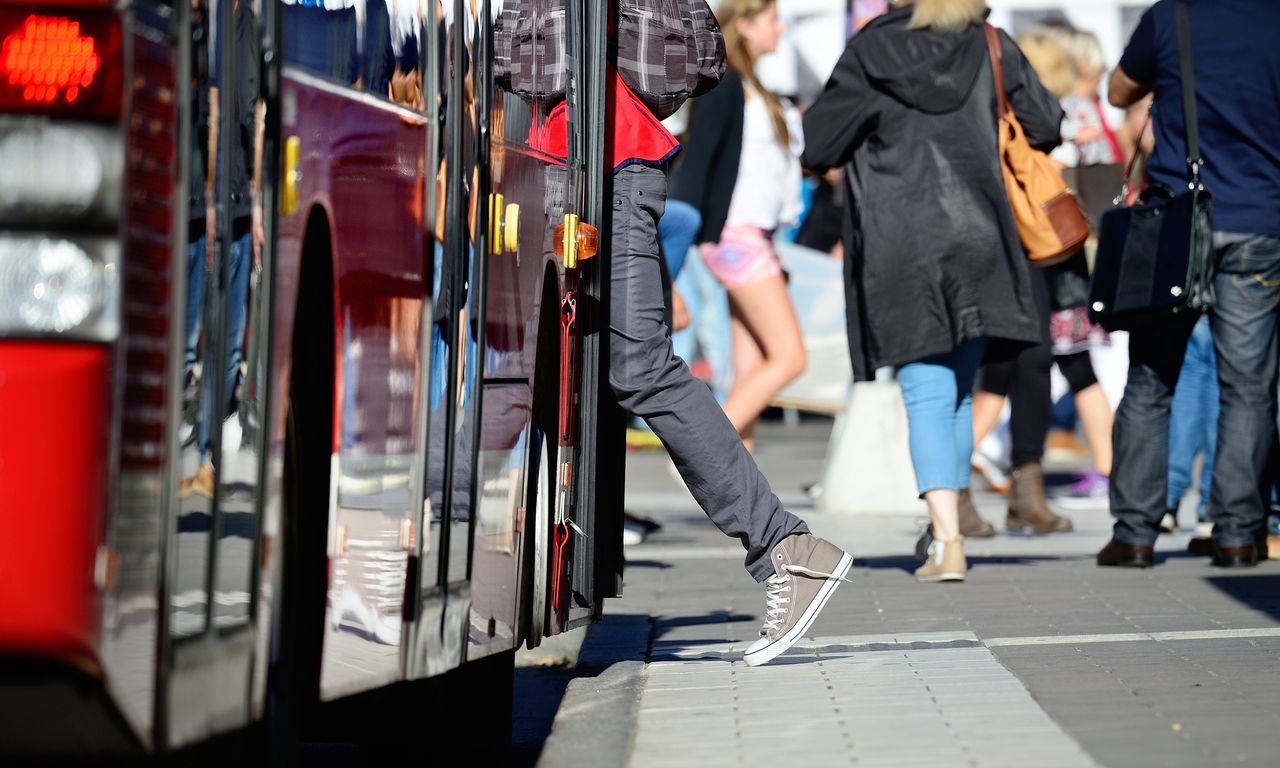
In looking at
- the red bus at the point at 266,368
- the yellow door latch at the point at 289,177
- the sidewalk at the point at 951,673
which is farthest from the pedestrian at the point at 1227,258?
the yellow door latch at the point at 289,177

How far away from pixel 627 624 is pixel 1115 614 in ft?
4.50

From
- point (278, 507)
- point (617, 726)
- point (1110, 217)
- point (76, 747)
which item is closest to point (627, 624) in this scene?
point (617, 726)

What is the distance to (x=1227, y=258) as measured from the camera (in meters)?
8.09

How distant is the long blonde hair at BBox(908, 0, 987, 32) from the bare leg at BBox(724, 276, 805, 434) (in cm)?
217

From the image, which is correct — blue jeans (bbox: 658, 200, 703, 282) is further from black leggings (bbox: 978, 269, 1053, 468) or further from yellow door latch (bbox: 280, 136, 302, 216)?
yellow door latch (bbox: 280, 136, 302, 216)

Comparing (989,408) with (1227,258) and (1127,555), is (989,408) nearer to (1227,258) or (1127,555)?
(1127,555)

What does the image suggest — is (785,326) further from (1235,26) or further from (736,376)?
(1235,26)

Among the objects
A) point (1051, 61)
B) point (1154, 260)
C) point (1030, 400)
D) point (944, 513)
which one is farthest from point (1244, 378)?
point (1051, 61)

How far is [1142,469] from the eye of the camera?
8359 millimetres

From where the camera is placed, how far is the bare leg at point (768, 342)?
10.2 meters

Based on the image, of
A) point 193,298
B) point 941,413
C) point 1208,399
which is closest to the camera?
point 193,298

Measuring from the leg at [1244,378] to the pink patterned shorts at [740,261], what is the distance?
7.93 ft

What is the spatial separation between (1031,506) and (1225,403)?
6.39ft

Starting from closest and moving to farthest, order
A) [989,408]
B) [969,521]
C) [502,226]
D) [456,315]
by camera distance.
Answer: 1. [456,315]
2. [502,226]
3. [969,521]
4. [989,408]
